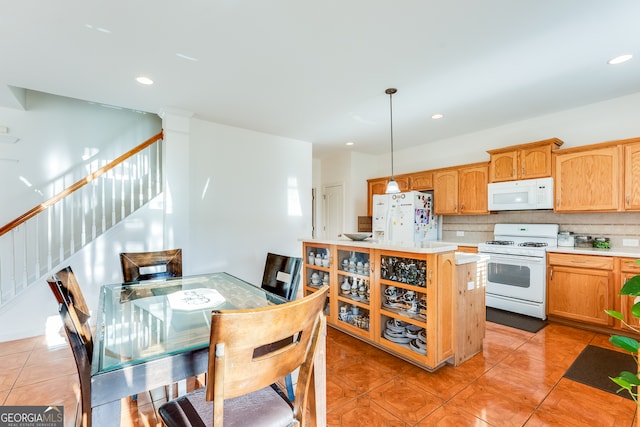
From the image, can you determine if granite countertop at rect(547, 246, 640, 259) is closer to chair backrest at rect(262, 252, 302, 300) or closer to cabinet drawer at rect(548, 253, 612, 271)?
cabinet drawer at rect(548, 253, 612, 271)

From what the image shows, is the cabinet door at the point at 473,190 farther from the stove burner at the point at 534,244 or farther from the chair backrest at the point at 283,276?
the chair backrest at the point at 283,276

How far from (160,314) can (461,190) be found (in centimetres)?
435

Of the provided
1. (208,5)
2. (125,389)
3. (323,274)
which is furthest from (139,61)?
(323,274)

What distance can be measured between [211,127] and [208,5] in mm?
2256

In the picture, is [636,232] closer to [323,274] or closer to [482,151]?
[482,151]

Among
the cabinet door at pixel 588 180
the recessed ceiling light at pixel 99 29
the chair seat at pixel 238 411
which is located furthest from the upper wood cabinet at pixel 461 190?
the recessed ceiling light at pixel 99 29

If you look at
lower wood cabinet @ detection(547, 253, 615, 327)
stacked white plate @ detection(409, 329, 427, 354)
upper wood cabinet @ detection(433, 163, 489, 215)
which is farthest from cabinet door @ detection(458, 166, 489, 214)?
stacked white plate @ detection(409, 329, 427, 354)

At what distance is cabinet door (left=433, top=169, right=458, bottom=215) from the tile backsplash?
34cm

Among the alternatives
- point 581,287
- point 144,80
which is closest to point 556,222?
point 581,287

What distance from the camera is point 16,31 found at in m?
1.99

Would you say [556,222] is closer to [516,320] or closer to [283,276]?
[516,320]

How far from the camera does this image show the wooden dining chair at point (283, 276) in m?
2.07

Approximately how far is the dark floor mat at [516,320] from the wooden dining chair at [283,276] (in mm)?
2787

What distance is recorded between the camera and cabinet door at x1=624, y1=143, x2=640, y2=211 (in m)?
2.98
